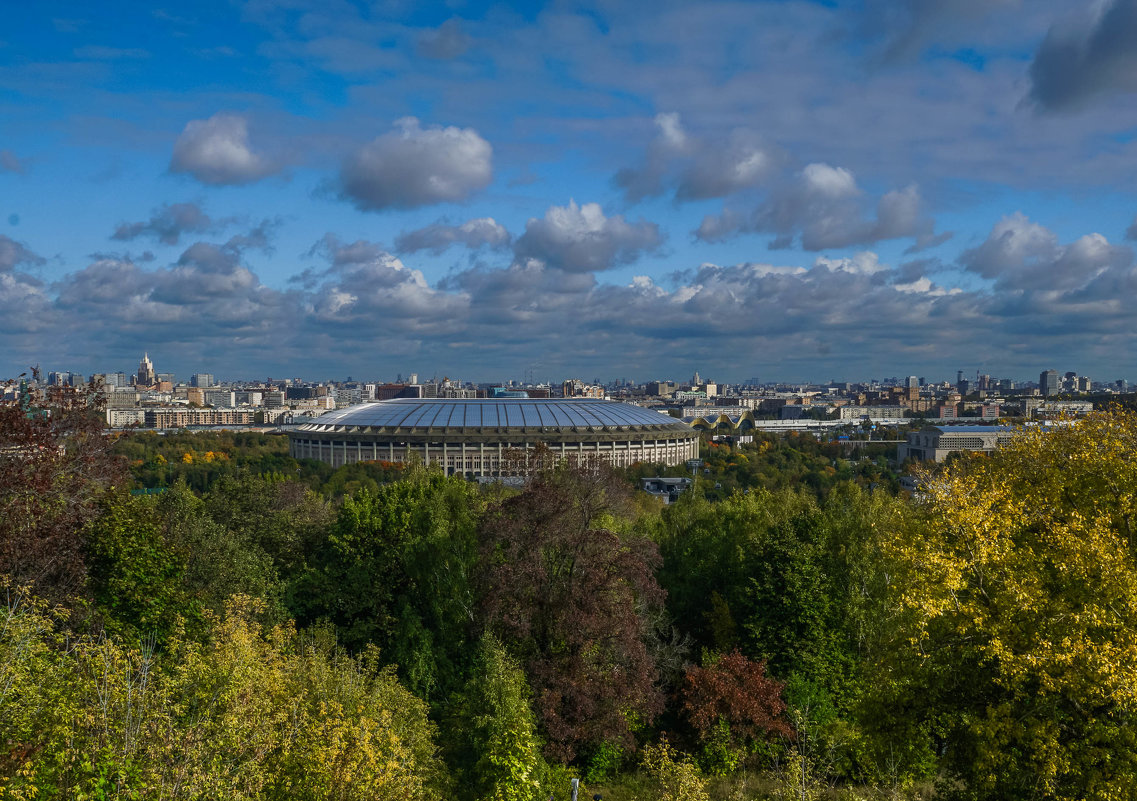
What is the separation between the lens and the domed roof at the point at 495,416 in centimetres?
9956

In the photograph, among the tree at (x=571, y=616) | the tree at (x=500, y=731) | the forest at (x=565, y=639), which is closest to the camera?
the forest at (x=565, y=639)

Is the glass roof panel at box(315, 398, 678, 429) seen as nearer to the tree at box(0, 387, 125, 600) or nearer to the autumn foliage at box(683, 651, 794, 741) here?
the autumn foliage at box(683, 651, 794, 741)

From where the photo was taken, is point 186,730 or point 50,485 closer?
point 186,730

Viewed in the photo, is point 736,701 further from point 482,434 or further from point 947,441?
point 947,441

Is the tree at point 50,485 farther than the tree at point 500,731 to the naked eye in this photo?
Yes

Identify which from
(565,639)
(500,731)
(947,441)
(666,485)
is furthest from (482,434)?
(500,731)

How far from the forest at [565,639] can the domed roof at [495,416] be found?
6231 cm

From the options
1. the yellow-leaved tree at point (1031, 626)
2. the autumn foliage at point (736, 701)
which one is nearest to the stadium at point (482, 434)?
the autumn foliage at point (736, 701)

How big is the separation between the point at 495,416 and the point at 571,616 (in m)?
80.0

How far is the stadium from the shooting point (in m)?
96.0

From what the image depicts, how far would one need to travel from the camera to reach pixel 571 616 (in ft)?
75.1

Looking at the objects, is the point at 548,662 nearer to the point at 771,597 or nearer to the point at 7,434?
the point at 771,597

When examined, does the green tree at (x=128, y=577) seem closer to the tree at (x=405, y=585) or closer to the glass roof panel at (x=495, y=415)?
the tree at (x=405, y=585)

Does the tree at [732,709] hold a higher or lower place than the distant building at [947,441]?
lower
